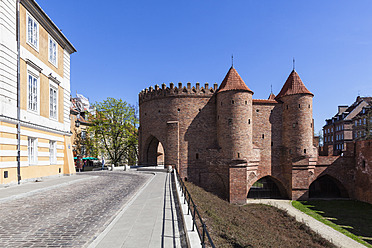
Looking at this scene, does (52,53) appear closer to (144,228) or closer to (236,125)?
(144,228)

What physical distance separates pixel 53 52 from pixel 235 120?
684 inches

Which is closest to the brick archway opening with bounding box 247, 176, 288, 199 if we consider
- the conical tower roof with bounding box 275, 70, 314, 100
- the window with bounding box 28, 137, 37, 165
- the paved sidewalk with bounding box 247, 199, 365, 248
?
the paved sidewalk with bounding box 247, 199, 365, 248

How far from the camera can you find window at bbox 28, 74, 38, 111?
14.7 m

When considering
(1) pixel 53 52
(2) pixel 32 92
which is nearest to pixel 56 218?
(2) pixel 32 92

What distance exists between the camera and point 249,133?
87.2 feet

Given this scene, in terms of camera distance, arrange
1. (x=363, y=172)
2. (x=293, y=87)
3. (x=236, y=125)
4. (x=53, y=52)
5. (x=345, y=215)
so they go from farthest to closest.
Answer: (x=293, y=87) → (x=363, y=172) → (x=236, y=125) → (x=345, y=215) → (x=53, y=52)

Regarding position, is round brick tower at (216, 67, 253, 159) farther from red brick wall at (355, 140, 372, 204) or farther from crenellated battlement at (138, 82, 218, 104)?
red brick wall at (355, 140, 372, 204)

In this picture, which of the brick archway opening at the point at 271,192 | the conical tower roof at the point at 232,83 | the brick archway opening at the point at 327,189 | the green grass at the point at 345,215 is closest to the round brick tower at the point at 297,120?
the brick archway opening at the point at 271,192

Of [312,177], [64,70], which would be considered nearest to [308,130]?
[312,177]

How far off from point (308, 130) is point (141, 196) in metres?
22.0

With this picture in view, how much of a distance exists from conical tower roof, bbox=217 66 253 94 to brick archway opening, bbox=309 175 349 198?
14.8 meters

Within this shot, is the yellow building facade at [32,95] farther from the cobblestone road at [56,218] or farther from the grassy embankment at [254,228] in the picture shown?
the grassy embankment at [254,228]

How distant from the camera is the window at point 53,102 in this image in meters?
17.4

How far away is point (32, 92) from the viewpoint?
1504 centimetres
